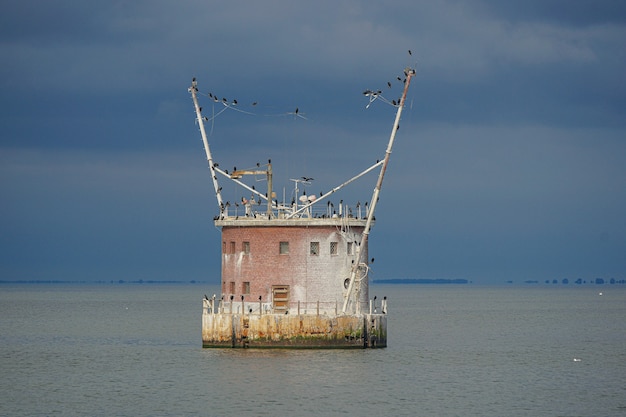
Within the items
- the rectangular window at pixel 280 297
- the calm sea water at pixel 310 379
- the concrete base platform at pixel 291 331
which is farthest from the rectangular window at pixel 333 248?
the calm sea water at pixel 310 379

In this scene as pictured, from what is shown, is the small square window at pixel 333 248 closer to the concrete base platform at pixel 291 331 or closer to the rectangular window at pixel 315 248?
the rectangular window at pixel 315 248

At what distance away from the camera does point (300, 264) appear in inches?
2830

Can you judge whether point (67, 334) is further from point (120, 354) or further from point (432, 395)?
point (432, 395)

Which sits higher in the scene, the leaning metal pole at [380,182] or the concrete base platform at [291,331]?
the leaning metal pole at [380,182]

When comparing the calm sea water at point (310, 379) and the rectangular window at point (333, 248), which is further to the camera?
the rectangular window at point (333, 248)

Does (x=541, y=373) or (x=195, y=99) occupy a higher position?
(x=195, y=99)

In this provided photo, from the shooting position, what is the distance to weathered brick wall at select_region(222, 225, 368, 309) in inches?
2825

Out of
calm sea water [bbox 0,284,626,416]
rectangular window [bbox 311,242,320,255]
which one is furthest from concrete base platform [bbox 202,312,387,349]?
rectangular window [bbox 311,242,320,255]

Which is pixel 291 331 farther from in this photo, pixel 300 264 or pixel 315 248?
pixel 315 248

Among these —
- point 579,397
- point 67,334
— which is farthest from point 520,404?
point 67,334

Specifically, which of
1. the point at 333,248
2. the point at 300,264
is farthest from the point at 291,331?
the point at 333,248

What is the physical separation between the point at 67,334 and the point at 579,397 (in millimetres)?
60085

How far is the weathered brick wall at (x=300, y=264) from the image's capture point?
71.8 meters

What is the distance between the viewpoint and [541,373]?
249 ft
